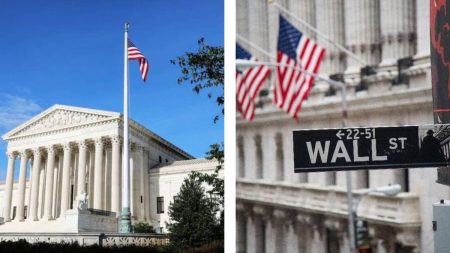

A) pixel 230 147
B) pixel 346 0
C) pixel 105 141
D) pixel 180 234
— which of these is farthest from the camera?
pixel 105 141

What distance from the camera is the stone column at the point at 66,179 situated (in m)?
51.9

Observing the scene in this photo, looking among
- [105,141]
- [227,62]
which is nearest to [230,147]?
[227,62]

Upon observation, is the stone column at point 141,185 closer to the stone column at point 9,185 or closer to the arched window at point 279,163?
the stone column at point 9,185

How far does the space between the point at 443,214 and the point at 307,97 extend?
2351mm

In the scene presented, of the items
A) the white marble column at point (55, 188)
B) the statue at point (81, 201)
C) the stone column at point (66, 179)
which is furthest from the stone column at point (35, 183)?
the statue at point (81, 201)

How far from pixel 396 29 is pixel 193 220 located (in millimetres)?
19926

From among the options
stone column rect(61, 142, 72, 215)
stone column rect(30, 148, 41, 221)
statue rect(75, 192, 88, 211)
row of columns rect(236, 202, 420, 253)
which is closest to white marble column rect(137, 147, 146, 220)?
stone column rect(61, 142, 72, 215)

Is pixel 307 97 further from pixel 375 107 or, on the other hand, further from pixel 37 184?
pixel 37 184

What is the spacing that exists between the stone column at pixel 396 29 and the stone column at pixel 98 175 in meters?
44.2

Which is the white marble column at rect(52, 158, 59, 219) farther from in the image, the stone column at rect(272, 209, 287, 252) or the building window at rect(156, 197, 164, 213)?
the stone column at rect(272, 209, 287, 252)

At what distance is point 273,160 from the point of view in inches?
288

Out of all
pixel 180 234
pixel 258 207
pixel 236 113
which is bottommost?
pixel 180 234

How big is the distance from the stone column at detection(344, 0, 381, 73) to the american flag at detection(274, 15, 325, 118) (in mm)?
564

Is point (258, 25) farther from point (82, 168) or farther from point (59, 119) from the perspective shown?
point (59, 119)
